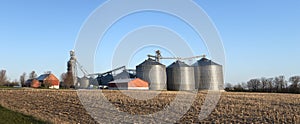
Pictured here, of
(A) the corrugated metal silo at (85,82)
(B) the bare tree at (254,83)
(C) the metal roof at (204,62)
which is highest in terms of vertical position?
(C) the metal roof at (204,62)

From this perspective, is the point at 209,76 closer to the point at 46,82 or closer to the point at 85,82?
the point at 85,82

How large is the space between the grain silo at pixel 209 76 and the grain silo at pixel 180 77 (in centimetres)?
191

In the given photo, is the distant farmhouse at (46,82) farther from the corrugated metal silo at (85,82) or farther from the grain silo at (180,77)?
the grain silo at (180,77)

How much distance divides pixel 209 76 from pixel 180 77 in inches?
271

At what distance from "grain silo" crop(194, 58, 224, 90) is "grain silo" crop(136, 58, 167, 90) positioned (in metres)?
8.15

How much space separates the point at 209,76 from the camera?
7088 cm

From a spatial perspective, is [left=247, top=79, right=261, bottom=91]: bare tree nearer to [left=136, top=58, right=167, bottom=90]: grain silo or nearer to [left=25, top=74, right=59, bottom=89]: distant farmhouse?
[left=136, top=58, right=167, bottom=90]: grain silo

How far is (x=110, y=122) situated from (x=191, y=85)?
5262 centimetres

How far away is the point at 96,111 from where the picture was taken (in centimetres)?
2312

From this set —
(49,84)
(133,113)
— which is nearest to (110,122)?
(133,113)

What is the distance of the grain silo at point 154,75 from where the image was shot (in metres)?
71.0

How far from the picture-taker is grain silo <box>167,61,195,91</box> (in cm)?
6994

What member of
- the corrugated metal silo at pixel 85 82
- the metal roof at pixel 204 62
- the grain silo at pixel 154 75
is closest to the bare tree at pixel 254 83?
the metal roof at pixel 204 62

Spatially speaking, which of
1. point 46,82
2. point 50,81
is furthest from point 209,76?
point 46,82
